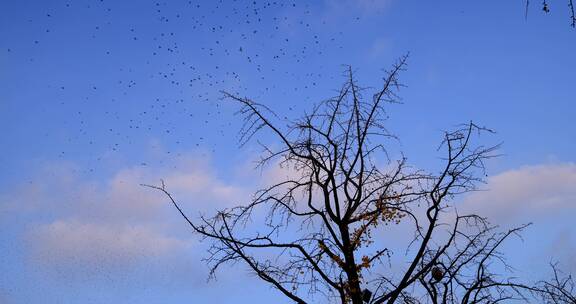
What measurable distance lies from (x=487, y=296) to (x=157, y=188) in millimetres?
6210

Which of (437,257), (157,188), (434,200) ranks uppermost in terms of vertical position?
(157,188)

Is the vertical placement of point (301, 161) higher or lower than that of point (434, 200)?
higher

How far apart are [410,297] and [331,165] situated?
8.94 feet

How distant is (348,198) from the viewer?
8523 millimetres

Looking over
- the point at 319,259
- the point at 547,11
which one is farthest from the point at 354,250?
the point at 547,11

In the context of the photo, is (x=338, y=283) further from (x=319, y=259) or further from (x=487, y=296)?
(x=487, y=296)

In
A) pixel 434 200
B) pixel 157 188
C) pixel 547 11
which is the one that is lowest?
pixel 547 11

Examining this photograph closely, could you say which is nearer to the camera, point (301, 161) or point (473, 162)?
point (473, 162)

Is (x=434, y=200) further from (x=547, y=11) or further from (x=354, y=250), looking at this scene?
(x=547, y=11)

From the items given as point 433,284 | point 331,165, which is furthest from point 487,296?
point 331,165

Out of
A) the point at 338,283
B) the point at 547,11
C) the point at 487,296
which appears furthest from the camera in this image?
the point at 487,296

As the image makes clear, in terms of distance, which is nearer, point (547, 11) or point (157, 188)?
point (547, 11)

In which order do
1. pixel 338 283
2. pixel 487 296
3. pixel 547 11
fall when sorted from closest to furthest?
1. pixel 547 11
2. pixel 338 283
3. pixel 487 296

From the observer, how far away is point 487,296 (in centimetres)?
838
